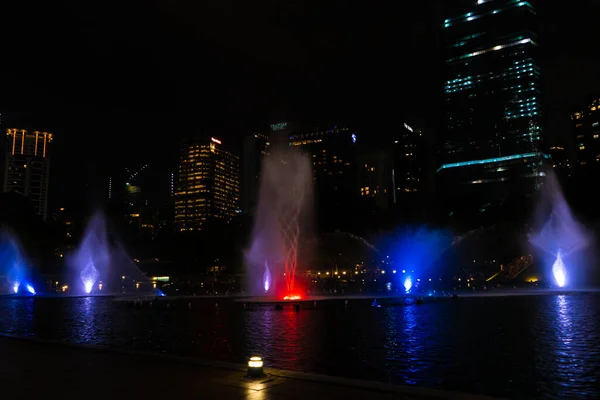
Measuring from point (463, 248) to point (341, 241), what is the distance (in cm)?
1900

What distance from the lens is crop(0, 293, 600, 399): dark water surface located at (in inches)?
437

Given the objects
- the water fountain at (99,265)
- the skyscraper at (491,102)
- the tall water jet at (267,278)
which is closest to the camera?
the tall water jet at (267,278)

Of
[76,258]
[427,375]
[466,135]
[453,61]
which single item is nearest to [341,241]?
[76,258]

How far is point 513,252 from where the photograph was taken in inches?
2724

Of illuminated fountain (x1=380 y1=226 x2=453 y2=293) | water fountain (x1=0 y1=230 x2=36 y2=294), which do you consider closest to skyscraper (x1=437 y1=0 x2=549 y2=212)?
illuminated fountain (x1=380 y1=226 x2=453 y2=293)

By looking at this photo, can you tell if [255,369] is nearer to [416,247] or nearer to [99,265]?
[99,265]

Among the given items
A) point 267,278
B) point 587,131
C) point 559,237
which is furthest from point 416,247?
point 587,131

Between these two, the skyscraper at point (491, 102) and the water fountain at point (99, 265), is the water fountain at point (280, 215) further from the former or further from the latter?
the skyscraper at point (491, 102)

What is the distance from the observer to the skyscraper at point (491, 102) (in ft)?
531

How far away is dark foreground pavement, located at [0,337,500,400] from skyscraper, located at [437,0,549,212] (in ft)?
506

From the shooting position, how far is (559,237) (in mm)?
64375

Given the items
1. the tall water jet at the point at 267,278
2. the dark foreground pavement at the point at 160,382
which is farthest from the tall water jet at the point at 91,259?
the dark foreground pavement at the point at 160,382

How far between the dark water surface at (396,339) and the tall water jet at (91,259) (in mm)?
39942

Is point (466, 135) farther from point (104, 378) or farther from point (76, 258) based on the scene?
point (104, 378)
